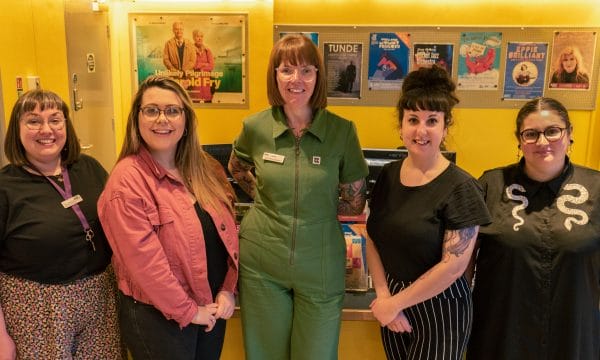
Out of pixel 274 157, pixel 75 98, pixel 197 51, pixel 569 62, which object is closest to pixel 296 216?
pixel 274 157

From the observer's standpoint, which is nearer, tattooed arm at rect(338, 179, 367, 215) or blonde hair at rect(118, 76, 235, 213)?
blonde hair at rect(118, 76, 235, 213)

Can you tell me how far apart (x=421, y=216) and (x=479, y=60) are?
3.19m

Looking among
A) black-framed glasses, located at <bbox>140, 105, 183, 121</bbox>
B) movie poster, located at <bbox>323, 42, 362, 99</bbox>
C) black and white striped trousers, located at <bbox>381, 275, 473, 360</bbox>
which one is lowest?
black and white striped trousers, located at <bbox>381, 275, 473, 360</bbox>

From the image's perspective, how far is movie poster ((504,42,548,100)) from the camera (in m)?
4.20

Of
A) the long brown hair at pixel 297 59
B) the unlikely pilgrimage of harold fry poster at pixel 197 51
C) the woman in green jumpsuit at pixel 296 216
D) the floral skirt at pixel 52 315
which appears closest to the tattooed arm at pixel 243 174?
the woman in green jumpsuit at pixel 296 216

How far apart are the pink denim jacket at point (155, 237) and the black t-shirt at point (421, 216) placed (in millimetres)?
557

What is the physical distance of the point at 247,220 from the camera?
1.73m

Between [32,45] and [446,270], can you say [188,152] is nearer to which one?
[446,270]

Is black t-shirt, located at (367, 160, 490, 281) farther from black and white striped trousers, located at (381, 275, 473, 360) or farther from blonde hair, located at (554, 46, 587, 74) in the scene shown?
blonde hair, located at (554, 46, 587, 74)

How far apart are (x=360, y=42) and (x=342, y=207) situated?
2828mm

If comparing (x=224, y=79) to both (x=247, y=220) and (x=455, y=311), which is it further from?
(x=455, y=311)

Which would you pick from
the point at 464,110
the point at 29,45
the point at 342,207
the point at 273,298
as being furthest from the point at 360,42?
the point at 273,298

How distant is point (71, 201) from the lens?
1568mm

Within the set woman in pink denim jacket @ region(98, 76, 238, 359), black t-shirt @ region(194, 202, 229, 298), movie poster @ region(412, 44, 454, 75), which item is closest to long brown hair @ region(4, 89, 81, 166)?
woman in pink denim jacket @ region(98, 76, 238, 359)
